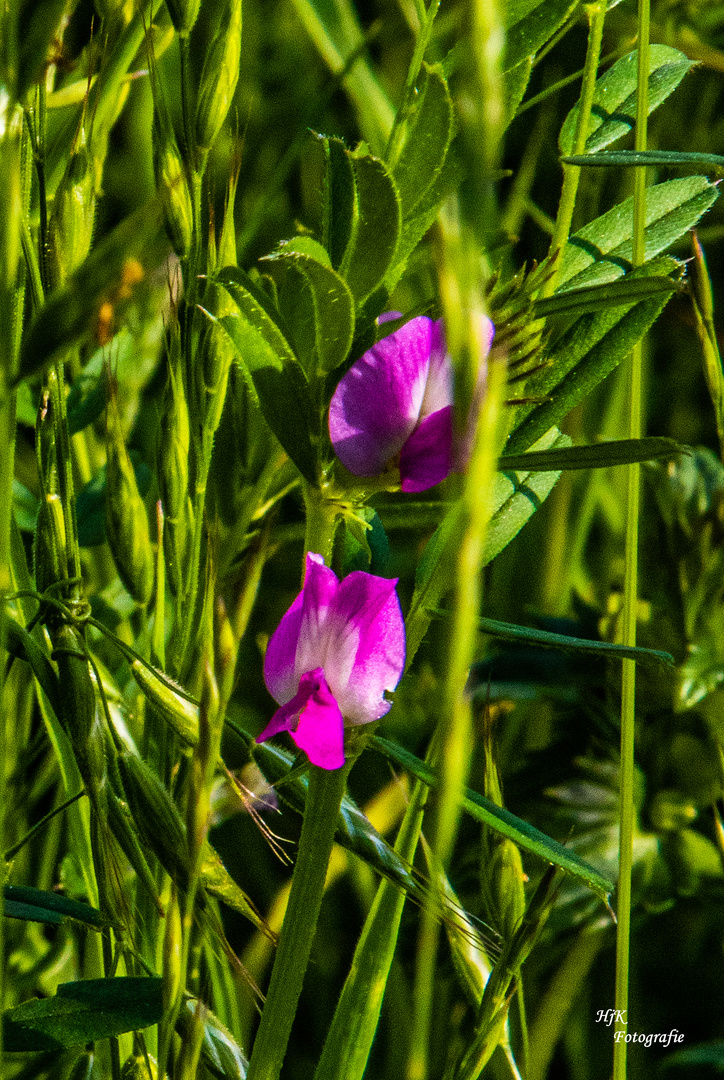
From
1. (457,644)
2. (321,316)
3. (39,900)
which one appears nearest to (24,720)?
(39,900)

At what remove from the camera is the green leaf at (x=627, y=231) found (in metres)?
0.44

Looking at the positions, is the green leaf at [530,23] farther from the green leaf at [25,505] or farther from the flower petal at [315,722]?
the green leaf at [25,505]

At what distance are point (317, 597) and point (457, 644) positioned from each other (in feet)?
0.56

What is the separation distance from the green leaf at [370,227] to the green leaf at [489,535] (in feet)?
0.27

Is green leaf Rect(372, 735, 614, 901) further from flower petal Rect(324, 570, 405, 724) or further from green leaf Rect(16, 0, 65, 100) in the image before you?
green leaf Rect(16, 0, 65, 100)

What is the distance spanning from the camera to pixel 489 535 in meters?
0.43

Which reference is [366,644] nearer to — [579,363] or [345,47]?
[579,363]

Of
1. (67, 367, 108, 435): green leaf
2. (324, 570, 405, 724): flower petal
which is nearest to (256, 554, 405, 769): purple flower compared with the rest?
(324, 570, 405, 724): flower petal

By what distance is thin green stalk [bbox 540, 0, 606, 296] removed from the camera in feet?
1.33

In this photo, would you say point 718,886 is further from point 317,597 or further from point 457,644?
point 457,644

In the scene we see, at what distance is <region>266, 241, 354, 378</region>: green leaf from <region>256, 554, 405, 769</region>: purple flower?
2.7 inches

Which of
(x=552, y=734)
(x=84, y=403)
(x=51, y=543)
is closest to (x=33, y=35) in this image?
(x=51, y=543)

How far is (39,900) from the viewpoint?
0.39 m

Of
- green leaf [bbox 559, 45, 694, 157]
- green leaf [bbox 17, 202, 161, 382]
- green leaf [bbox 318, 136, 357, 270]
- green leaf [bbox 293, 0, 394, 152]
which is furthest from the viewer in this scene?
green leaf [bbox 293, 0, 394, 152]
